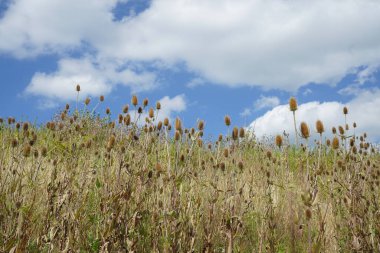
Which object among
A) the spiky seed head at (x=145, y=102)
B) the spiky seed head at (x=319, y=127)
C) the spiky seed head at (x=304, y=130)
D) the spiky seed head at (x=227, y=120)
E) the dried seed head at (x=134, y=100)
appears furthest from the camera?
the spiky seed head at (x=145, y=102)

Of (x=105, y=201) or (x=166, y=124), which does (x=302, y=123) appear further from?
(x=105, y=201)

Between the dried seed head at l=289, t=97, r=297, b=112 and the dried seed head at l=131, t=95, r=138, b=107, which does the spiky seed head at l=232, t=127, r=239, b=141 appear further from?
the dried seed head at l=131, t=95, r=138, b=107

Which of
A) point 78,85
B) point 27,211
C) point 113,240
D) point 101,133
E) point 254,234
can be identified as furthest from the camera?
point 101,133

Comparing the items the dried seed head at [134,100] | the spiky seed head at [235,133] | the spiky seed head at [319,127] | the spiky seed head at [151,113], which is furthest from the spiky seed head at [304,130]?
the dried seed head at [134,100]

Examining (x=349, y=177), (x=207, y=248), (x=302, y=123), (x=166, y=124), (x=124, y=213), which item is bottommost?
(x=207, y=248)

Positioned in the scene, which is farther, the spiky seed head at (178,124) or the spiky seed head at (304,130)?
the spiky seed head at (178,124)

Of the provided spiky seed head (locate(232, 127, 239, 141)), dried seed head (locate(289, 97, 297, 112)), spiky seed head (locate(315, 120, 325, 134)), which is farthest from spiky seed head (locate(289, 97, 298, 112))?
spiky seed head (locate(232, 127, 239, 141))

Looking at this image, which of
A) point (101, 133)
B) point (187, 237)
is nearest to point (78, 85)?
point (187, 237)

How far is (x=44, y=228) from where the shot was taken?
2869 millimetres

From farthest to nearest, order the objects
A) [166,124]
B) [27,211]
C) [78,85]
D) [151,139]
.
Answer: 1. [78,85]
2. [151,139]
3. [166,124]
4. [27,211]

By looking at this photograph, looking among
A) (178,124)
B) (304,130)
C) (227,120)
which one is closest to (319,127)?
(304,130)

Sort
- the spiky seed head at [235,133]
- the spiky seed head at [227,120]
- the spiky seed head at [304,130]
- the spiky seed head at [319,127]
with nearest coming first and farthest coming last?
the spiky seed head at [304,130], the spiky seed head at [319,127], the spiky seed head at [235,133], the spiky seed head at [227,120]

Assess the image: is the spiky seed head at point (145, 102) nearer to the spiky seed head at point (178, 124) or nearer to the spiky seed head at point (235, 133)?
the spiky seed head at point (178, 124)

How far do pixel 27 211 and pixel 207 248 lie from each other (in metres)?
1.19
